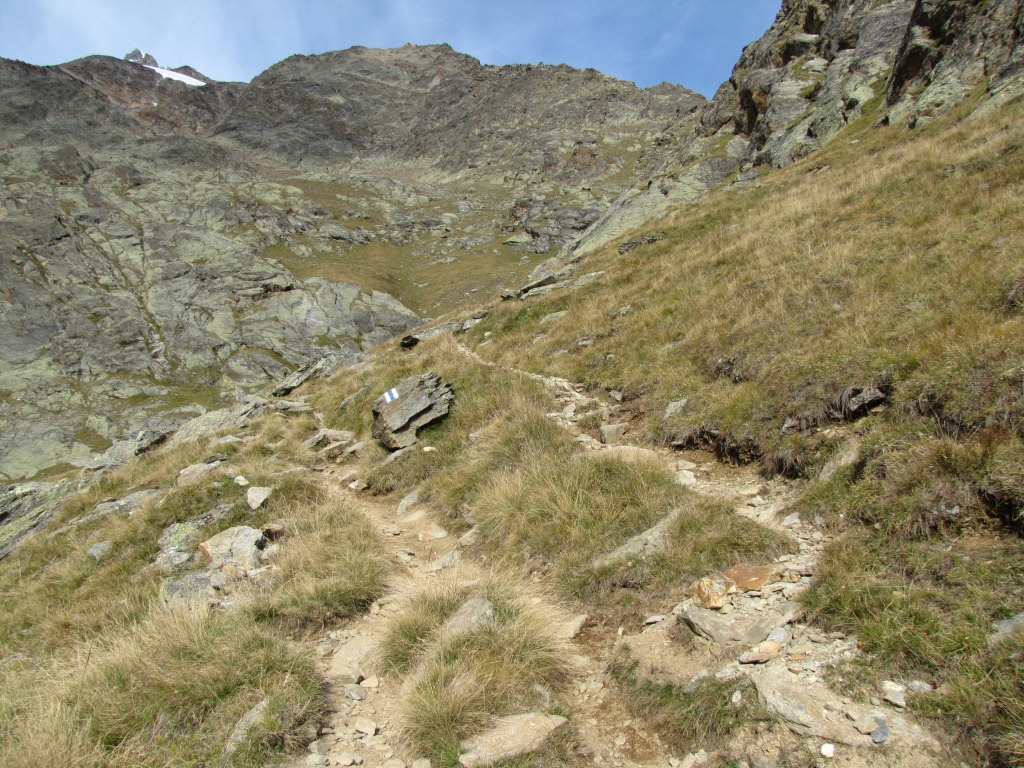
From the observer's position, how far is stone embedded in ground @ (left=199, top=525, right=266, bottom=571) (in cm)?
781

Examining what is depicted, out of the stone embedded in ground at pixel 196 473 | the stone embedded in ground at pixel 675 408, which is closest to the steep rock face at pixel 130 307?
the stone embedded in ground at pixel 196 473

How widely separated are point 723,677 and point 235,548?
7.45 metres

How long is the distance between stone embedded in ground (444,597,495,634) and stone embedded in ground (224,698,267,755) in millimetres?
1602

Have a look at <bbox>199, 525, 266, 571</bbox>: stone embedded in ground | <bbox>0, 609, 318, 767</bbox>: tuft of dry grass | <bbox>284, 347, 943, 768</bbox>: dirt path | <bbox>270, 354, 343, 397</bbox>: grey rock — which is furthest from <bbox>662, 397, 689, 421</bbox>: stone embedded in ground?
<bbox>270, 354, 343, 397</bbox>: grey rock

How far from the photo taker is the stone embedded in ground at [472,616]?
480 cm

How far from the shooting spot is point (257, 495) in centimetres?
1009

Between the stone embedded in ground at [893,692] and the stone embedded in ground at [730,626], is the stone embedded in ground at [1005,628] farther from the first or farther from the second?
the stone embedded in ground at [730,626]

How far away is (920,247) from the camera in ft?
29.2

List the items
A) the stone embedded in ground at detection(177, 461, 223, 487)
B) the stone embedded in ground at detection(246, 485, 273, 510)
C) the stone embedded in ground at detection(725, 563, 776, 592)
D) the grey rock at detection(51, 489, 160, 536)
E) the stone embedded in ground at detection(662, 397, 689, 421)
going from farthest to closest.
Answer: the grey rock at detection(51, 489, 160, 536), the stone embedded in ground at detection(177, 461, 223, 487), the stone embedded in ground at detection(246, 485, 273, 510), the stone embedded in ground at detection(662, 397, 689, 421), the stone embedded in ground at detection(725, 563, 776, 592)

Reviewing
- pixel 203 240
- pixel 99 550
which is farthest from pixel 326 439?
pixel 203 240

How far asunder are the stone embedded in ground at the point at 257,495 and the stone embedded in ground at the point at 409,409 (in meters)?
2.79

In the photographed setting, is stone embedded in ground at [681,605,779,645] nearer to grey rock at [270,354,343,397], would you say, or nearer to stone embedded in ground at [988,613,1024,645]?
stone embedded in ground at [988,613,1024,645]

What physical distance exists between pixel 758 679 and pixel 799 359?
5.15 m

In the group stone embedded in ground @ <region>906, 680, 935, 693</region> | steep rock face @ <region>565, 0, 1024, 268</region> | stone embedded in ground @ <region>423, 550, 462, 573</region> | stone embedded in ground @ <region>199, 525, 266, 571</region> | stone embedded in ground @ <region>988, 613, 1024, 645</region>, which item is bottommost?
stone embedded in ground @ <region>906, 680, 935, 693</region>
